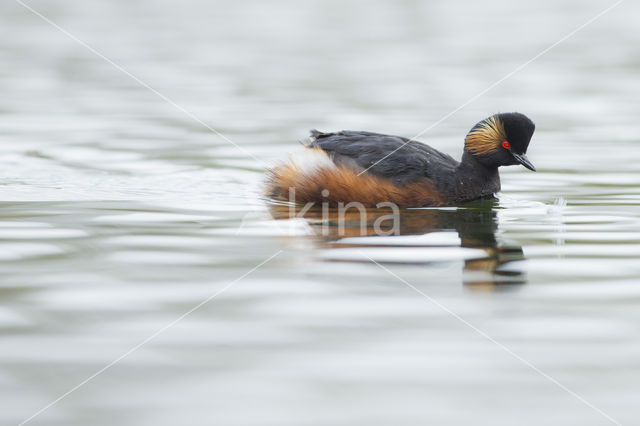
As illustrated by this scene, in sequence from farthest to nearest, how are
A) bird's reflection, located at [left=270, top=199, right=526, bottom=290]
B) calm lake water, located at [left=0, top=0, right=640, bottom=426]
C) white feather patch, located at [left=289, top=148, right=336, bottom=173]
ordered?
white feather patch, located at [left=289, top=148, right=336, bottom=173] < bird's reflection, located at [left=270, top=199, right=526, bottom=290] < calm lake water, located at [left=0, top=0, right=640, bottom=426]

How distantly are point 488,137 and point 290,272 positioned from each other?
330cm

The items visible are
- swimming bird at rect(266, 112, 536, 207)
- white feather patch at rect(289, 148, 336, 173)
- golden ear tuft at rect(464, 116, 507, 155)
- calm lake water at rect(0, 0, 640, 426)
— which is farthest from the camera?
golden ear tuft at rect(464, 116, 507, 155)

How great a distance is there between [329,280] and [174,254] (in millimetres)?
1159

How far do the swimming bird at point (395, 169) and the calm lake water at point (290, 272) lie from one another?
0.74 ft

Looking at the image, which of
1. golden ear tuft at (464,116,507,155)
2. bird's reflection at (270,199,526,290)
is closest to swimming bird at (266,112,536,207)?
golden ear tuft at (464,116,507,155)

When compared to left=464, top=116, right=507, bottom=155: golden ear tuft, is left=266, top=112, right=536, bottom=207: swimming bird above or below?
below

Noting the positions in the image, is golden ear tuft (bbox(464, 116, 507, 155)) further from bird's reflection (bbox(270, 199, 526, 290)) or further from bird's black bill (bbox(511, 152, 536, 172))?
bird's reflection (bbox(270, 199, 526, 290))

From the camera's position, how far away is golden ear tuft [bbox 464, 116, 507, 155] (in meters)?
8.31

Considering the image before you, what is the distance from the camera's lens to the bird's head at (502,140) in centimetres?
823

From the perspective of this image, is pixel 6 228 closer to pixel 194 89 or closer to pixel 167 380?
pixel 167 380

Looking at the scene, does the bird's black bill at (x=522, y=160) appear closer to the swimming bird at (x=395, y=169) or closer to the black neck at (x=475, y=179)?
the swimming bird at (x=395, y=169)

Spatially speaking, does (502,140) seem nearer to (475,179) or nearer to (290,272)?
(475,179)

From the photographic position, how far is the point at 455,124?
494 inches

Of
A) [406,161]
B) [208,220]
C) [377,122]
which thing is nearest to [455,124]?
[377,122]
